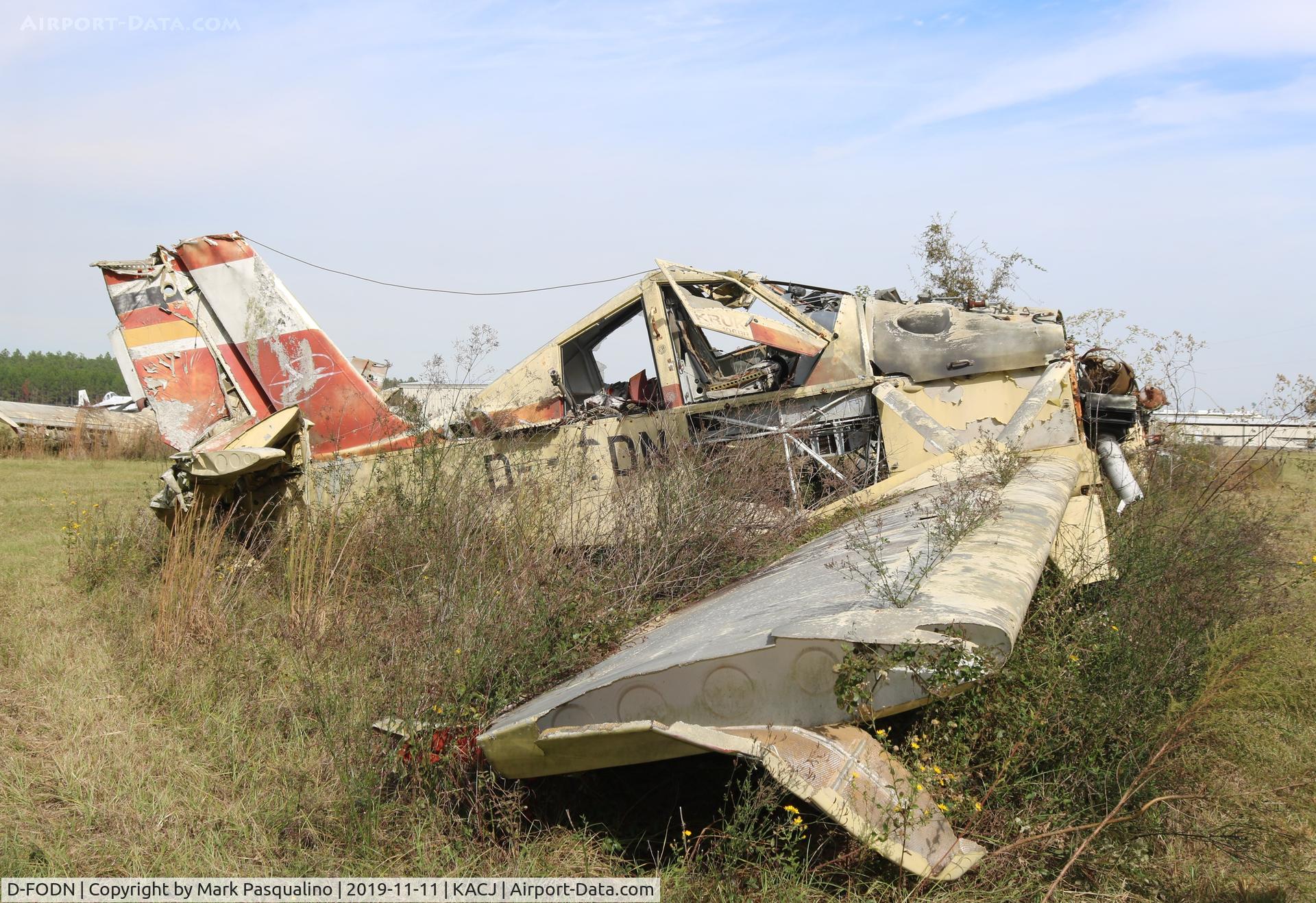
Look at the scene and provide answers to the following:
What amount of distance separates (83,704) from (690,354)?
449 cm

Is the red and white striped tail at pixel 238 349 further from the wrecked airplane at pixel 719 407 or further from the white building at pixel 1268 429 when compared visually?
the white building at pixel 1268 429

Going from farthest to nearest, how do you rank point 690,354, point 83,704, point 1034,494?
1. point 690,354
2. point 1034,494
3. point 83,704

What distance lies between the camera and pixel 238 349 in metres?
7.52

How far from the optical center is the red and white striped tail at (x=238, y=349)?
7328mm

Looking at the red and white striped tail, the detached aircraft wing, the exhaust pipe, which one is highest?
the red and white striped tail

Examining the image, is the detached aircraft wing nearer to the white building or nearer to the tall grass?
the tall grass

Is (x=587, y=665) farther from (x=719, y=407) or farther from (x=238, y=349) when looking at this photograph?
(x=238, y=349)

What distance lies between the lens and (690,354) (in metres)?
6.95

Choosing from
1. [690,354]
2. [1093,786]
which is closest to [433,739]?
[1093,786]

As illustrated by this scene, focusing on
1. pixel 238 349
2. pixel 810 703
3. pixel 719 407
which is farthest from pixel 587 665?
pixel 238 349

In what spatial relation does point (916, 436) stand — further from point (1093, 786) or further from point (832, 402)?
point (1093, 786)

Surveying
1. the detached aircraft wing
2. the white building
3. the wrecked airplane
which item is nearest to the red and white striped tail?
the wrecked airplane

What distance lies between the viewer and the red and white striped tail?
→ 7.33 meters

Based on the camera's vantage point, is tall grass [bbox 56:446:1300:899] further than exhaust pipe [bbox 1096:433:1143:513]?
No
